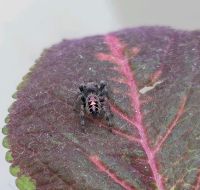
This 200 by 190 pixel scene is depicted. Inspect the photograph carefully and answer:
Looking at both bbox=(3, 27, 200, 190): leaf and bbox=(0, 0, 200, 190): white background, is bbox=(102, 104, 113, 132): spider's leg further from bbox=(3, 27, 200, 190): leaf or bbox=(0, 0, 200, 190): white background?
bbox=(0, 0, 200, 190): white background

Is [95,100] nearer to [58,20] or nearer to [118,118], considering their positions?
[118,118]

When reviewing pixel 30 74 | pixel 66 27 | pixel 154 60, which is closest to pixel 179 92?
pixel 154 60

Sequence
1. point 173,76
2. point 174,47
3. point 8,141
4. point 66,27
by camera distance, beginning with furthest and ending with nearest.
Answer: point 66,27 < point 174,47 < point 173,76 < point 8,141

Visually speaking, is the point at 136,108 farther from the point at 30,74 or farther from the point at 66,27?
the point at 66,27

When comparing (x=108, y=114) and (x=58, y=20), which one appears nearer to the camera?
(x=108, y=114)

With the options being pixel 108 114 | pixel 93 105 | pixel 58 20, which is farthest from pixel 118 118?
pixel 58 20

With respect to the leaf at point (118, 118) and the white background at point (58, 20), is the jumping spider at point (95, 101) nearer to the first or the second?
the leaf at point (118, 118)

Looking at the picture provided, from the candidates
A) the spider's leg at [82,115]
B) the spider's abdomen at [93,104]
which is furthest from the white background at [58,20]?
the spider's leg at [82,115]
